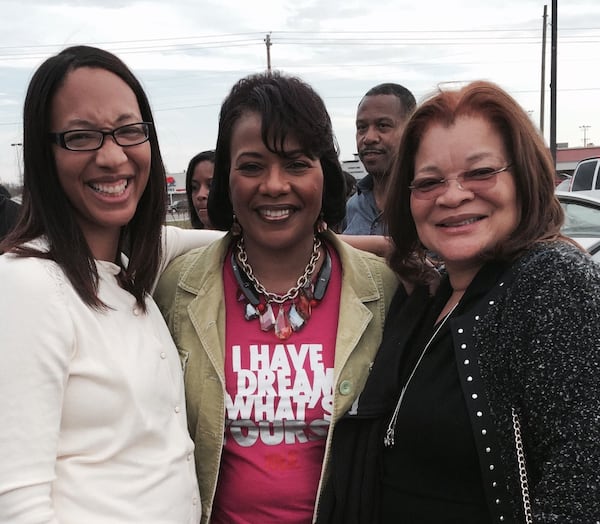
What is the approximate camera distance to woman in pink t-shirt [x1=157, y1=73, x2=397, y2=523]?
1.99 meters

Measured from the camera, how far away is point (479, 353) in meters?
1.54

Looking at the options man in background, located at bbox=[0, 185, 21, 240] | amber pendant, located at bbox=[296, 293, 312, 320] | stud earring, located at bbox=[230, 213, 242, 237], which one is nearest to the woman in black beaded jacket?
amber pendant, located at bbox=[296, 293, 312, 320]

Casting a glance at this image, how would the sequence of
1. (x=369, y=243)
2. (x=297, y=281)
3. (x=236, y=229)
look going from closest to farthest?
(x=297, y=281) < (x=236, y=229) < (x=369, y=243)

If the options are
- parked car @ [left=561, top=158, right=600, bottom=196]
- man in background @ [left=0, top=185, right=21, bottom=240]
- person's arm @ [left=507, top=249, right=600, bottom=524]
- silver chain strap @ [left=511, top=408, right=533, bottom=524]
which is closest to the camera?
person's arm @ [left=507, top=249, right=600, bottom=524]

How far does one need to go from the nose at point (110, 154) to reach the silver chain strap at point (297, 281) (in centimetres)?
69

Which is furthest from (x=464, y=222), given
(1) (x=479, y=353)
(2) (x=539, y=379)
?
(2) (x=539, y=379)

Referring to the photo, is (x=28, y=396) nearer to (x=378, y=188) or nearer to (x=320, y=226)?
(x=320, y=226)

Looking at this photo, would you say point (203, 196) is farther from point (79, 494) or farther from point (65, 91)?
point (79, 494)

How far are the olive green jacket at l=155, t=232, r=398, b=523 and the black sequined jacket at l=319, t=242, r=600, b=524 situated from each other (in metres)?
0.50

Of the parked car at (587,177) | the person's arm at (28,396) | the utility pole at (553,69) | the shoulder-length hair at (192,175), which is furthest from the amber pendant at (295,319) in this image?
the utility pole at (553,69)

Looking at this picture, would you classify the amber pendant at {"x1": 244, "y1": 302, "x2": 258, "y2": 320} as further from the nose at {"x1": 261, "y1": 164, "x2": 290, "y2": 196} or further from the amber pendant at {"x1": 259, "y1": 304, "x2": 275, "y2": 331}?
the nose at {"x1": 261, "y1": 164, "x2": 290, "y2": 196}

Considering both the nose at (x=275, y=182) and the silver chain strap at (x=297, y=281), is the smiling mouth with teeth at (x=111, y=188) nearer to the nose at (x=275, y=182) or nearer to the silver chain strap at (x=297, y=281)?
the nose at (x=275, y=182)

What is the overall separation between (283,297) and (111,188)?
725 mm

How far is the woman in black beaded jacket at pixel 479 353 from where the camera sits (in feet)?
4.45
